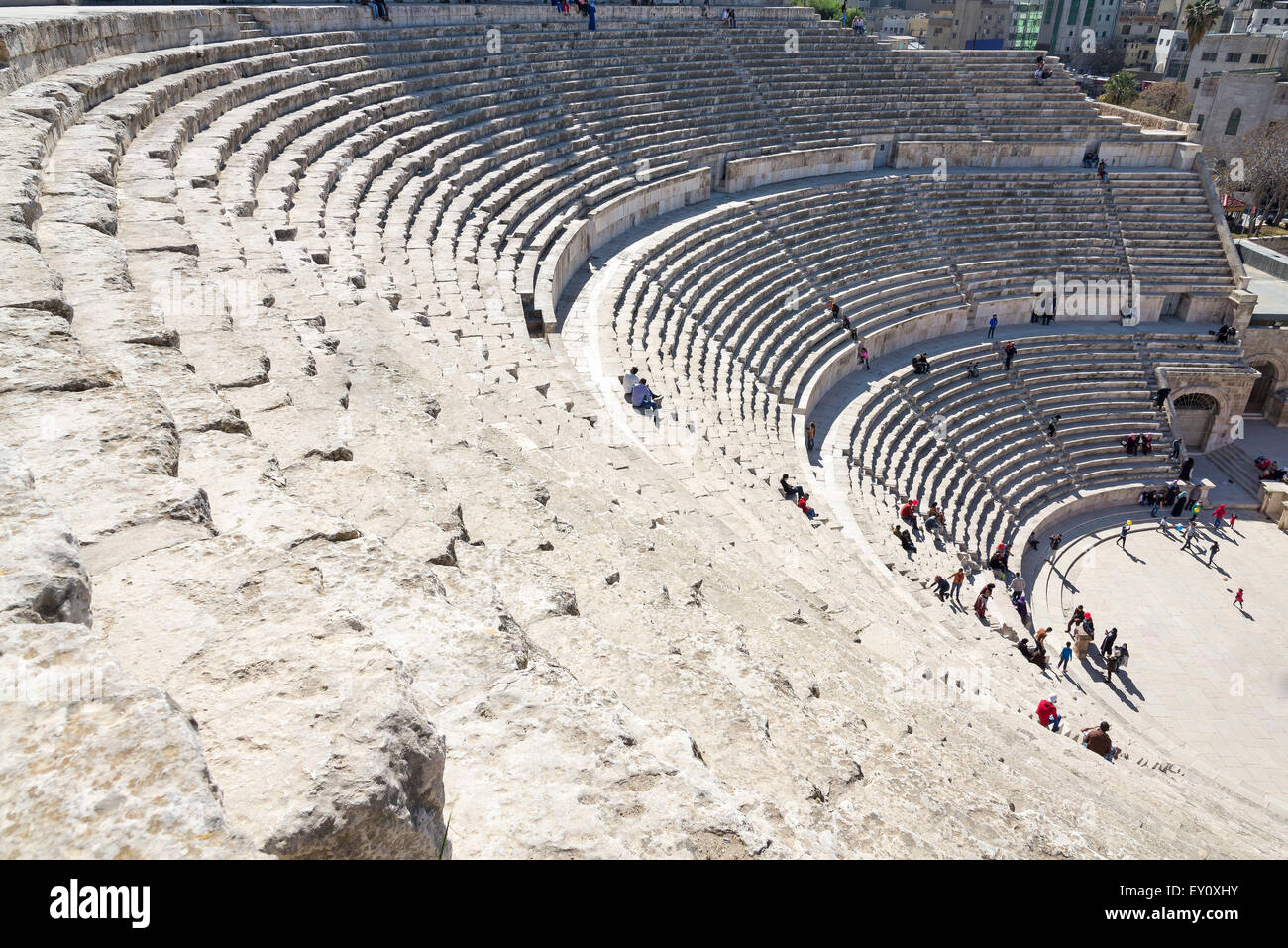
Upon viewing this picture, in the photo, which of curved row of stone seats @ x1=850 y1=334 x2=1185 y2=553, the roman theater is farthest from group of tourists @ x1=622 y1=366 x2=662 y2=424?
curved row of stone seats @ x1=850 y1=334 x2=1185 y2=553

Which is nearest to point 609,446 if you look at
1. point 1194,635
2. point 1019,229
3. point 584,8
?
point 1194,635

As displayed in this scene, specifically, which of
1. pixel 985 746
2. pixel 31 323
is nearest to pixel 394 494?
pixel 31 323

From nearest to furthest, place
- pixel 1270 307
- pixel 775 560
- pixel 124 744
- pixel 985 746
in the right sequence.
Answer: pixel 124 744 → pixel 985 746 → pixel 775 560 → pixel 1270 307

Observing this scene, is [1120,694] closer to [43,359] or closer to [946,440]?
[946,440]

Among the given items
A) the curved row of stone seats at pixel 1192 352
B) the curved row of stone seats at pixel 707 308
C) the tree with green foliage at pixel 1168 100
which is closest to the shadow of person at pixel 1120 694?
the curved row of stone seats at pixel 707 308

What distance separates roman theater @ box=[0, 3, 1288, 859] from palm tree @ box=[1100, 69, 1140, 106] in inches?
1205

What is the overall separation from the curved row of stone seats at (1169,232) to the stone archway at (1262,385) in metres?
2.60

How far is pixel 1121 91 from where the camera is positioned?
52.4 metres

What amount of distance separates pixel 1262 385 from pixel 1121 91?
3726cm

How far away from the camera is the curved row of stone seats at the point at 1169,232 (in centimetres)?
2425

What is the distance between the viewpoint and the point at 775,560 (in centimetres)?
855

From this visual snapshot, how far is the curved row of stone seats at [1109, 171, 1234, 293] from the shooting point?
2425cm
